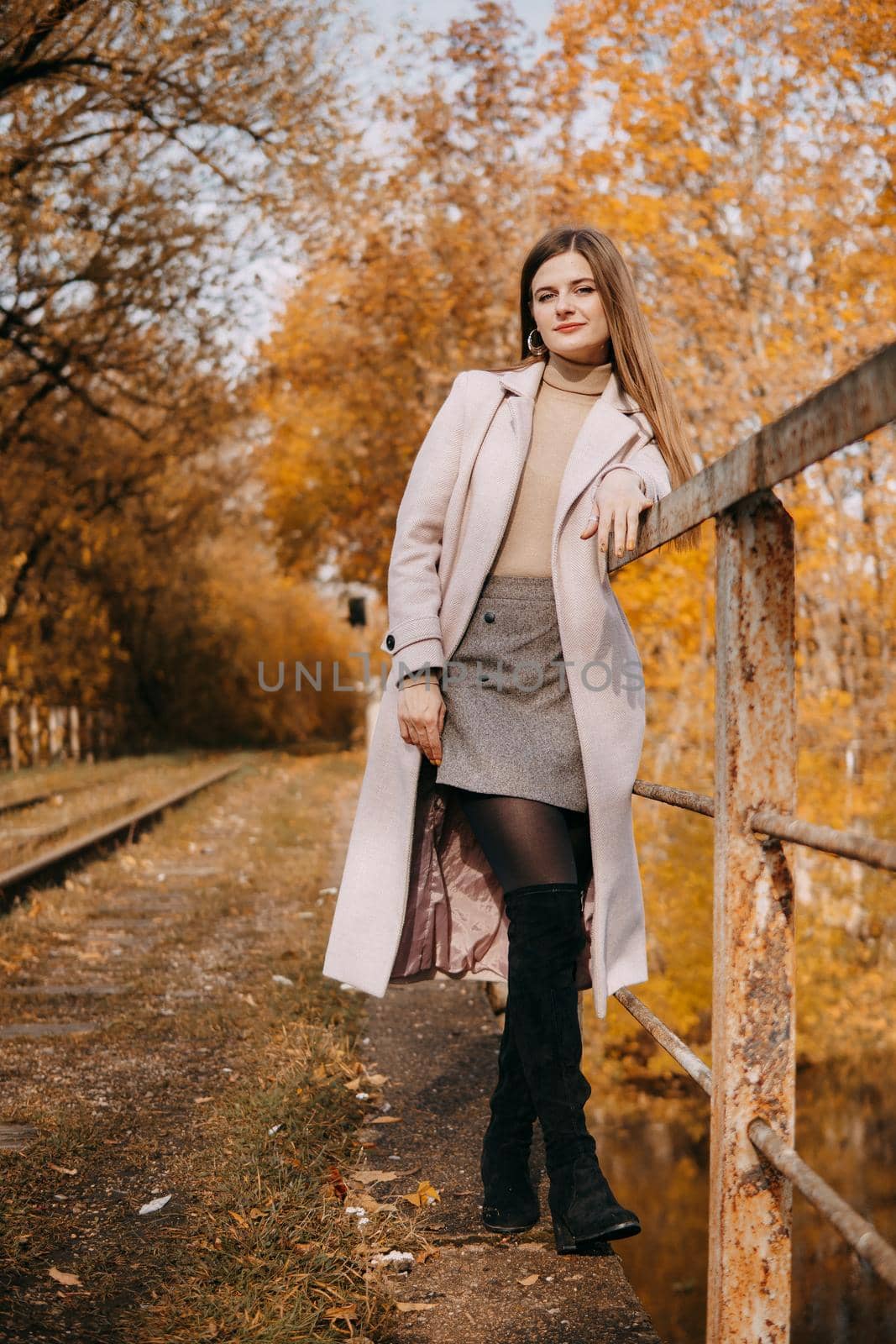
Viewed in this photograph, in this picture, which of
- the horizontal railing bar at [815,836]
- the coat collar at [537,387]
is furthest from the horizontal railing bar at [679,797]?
the coat collar at [537,387]

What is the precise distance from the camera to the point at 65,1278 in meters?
2.29

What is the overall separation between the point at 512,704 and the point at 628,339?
2.79 ft

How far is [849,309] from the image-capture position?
11.8m

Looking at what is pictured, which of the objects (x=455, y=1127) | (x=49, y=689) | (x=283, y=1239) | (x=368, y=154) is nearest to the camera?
(x=283, y=1239)

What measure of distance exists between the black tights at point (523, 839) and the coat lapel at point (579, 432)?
0.52 meters

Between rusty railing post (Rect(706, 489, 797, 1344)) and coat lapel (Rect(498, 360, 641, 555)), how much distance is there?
0.84 m

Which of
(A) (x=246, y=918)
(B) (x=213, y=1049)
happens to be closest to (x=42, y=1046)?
(B) (x=213, y=1049)

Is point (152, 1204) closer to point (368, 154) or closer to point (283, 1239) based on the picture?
point (283, 1239)

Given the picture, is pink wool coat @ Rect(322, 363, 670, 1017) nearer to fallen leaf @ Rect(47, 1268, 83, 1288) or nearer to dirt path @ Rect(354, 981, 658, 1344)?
dirt path @ Rect(354, 981, 658, 1344)

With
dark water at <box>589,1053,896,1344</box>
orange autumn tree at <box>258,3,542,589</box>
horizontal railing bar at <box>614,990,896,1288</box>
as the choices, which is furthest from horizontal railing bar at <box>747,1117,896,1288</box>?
orange autumn tree at <box>258,3,542,589</box>

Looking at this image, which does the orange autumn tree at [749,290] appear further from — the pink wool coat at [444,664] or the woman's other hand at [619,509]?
the woman's other hand at [619,509]

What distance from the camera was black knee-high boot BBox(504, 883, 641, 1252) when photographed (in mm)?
2262

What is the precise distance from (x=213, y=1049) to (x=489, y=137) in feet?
42.2

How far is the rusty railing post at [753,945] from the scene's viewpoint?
1.62 metres
